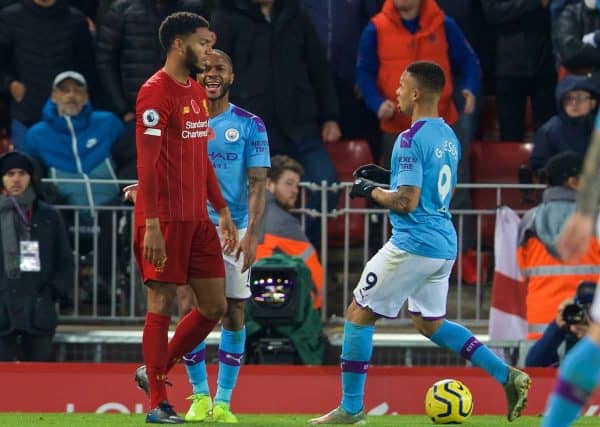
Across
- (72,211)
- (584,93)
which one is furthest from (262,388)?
(584,93)

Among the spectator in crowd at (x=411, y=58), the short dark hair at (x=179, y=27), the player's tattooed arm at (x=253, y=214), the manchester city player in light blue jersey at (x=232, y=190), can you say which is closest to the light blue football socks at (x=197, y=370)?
the manchester city player in light blue jersey at (x=232, y=190)

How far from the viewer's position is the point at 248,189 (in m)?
10.5

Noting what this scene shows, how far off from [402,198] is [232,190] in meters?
1.42

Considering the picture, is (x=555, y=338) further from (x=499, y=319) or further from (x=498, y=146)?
(x=498, y=146)

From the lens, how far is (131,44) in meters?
14.7

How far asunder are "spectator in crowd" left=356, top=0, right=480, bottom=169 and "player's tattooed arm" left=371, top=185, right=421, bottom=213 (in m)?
5.14

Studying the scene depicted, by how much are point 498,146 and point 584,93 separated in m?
1.50

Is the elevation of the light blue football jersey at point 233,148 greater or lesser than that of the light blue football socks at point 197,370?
greater

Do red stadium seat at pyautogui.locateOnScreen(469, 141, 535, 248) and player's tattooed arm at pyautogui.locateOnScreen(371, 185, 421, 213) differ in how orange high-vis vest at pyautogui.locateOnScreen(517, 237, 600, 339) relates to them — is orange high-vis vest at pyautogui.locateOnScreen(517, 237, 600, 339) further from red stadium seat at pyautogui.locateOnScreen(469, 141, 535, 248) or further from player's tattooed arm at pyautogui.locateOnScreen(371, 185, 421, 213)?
player's tattooed arm at pyautogui.locateOnScreen(371, 185, 421, 213)

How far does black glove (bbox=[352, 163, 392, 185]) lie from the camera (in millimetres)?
9836

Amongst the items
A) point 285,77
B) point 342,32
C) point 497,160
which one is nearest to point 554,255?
point 497,160

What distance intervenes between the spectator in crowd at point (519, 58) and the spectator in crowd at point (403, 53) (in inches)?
25.8

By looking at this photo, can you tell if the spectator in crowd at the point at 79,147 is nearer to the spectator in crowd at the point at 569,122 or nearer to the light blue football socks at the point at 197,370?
the spectator in crowd at the point at 569,122

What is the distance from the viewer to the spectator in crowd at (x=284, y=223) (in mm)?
13570
